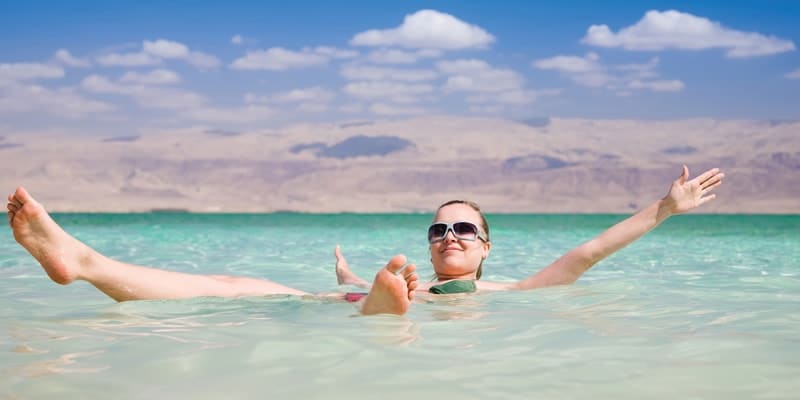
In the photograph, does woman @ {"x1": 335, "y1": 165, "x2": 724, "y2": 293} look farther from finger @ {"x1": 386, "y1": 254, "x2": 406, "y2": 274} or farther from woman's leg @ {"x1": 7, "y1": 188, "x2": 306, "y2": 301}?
woman's leg @ {"x1": 7, "y1": 188, "x2": 306, "y2": 301}

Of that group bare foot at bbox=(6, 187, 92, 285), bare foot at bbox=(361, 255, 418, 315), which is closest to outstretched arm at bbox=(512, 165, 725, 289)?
bare foot at bbox=(361, 255, 418, 315)

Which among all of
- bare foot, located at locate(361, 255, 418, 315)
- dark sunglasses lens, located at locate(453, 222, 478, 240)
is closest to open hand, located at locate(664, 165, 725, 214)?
dark sunglasses lens, located at locate(453, 222, 478, 240)

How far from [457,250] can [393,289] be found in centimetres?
124

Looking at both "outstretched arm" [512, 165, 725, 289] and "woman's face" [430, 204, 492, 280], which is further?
"woman's face" [430, 204, 492, 280]

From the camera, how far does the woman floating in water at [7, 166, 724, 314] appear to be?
350cm

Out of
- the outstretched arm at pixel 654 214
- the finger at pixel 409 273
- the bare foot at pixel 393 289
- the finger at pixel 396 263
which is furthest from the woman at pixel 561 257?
the finger at pixel 396 263

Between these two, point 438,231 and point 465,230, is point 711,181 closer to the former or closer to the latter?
point 465,230

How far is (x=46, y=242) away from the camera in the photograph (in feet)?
11.6

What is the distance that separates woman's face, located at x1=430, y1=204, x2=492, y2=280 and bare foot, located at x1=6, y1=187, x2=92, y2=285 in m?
1.95

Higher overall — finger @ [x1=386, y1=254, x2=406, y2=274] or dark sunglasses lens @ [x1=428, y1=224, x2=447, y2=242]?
dark sunglasses lens @ [x1=428, y1=224, x2=447, y2=242]

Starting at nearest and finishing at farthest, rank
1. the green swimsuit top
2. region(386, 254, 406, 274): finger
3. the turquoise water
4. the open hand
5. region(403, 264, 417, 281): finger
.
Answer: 1. the turquoise water
2. region(386, 254, 406, 274): finger
3. region(403, 264, 417, 281): finger
4. the open hand
5. the green swimsuit top

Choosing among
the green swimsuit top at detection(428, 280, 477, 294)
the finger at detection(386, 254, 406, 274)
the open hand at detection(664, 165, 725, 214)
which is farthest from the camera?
the green swimsuit top at detection(428, 280, 477, 294)

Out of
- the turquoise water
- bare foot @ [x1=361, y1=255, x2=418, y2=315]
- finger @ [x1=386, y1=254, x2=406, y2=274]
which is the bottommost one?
the turquoise water

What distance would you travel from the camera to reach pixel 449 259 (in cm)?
468
